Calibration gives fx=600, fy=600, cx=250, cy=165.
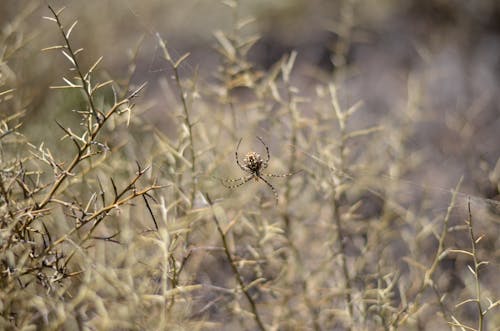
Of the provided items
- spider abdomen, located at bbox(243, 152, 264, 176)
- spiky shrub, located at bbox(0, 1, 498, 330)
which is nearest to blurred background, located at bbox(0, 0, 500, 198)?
spiky shrub, located at bbox(0, 1, 498, 330)

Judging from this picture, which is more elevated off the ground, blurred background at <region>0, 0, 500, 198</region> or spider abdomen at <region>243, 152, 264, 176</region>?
A: spider abdomen at <region>243, 152, 264, 176</region>

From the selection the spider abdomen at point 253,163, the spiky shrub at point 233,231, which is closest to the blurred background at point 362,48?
the spiky shrub at point 233,231

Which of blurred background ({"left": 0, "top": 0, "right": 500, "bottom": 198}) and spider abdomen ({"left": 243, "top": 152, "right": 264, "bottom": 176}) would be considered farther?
blurred background ({"left": 0, "top": 0, "right": 500, "bottom": 198})

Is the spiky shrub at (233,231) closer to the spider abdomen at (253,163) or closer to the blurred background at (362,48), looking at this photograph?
the spider abdomen at (253,163)

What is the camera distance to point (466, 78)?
318 cm

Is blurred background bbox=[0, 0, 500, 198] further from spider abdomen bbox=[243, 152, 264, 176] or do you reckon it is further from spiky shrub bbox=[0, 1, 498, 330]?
spider abdomen bbox=[243, 152, 264, 176]

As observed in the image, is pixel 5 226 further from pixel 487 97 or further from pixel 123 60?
pixel 123 60

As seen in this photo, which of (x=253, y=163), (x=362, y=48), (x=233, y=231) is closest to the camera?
(x=253, y=163)

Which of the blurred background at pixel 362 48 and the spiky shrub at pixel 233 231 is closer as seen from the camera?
the spiky shrub at pixel 233 231

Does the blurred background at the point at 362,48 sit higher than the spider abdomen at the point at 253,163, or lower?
lower

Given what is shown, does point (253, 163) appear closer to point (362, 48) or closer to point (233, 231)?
point (233, 231)

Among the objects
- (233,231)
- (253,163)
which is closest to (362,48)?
(233,231)

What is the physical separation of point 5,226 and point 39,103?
180 centimetres

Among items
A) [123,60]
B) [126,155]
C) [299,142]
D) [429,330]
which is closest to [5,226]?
[126,155]
